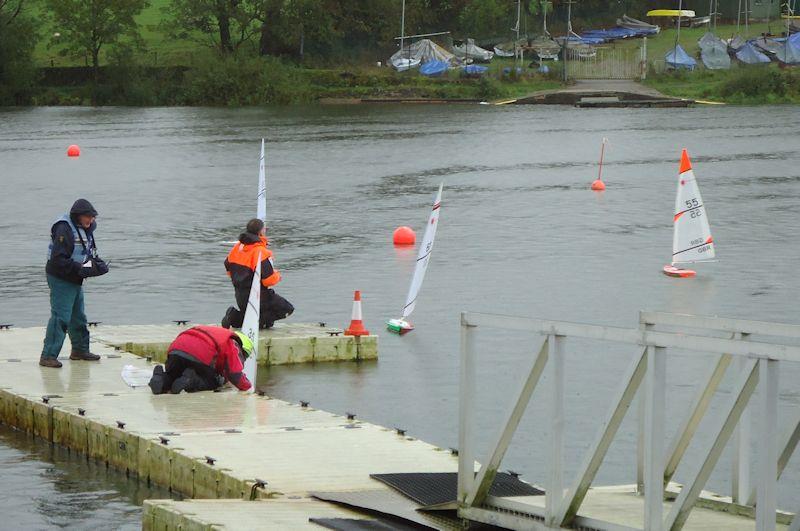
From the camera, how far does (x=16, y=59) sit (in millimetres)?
114375

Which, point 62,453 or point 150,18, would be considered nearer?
point 62,453

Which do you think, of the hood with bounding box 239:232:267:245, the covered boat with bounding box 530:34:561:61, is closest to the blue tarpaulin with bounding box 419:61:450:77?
the covered boat with bounding box 530:34:561:61

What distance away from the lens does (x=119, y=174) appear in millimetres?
54094

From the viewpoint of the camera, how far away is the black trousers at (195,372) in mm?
15500

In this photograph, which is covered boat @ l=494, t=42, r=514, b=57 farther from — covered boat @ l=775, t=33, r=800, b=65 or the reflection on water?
the reflection on water

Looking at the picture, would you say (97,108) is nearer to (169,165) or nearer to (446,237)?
(169,165)

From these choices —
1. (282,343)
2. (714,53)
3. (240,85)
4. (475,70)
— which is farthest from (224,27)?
(282,343)

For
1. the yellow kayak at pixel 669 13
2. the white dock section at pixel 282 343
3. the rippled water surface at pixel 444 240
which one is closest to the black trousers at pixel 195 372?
the rippled water surface at pixel 444 240

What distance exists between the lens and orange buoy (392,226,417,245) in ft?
109

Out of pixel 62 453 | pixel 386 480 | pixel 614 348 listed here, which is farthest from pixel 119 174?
pixel 386 480

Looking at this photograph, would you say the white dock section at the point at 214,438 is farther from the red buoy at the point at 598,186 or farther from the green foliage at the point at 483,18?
the green foliage at the point at 483,18

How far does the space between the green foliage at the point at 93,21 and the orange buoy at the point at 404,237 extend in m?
88.6

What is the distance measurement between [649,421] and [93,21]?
372ft

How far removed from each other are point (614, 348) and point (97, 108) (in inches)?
3758
